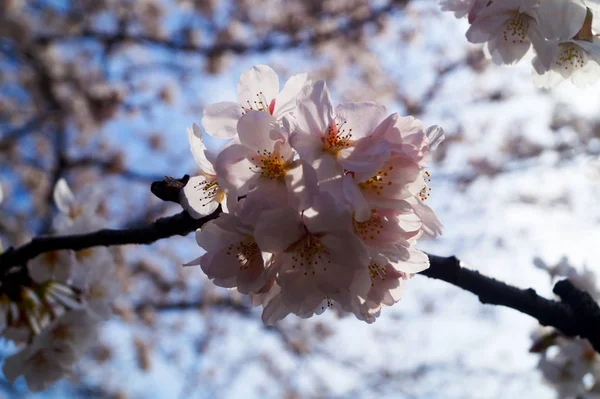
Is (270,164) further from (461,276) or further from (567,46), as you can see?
(567,46)

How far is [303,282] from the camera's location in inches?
35.1

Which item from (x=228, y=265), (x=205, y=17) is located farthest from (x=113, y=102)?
(x=228, y=265)

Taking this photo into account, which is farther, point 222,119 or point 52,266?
point 52,266

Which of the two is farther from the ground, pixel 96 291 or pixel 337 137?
pixel 337 137

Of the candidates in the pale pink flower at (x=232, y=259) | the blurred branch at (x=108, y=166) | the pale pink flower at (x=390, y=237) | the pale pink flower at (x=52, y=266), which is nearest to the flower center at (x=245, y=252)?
the pale pink flower at (x=232, y=259)

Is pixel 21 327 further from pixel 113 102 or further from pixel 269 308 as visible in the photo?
pixel 113 102

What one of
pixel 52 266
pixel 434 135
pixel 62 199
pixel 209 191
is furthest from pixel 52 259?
pixel 434 135

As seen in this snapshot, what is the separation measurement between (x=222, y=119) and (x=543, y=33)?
35.7 inches

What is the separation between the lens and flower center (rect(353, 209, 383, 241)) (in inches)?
34.5

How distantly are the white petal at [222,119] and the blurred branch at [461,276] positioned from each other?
0.13 metres

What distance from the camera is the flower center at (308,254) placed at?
34.0 inches

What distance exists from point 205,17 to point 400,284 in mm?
7730

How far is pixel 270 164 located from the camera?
90 centimetres

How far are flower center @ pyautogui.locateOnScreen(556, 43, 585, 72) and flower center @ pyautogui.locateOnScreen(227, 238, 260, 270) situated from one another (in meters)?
1.12
